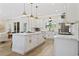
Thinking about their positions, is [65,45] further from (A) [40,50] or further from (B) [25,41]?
(B) [25,41]

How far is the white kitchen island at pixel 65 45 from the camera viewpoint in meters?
1.92

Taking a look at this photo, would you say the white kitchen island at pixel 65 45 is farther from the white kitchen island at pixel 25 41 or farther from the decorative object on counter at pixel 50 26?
the white kitchen island at pixel 25 41

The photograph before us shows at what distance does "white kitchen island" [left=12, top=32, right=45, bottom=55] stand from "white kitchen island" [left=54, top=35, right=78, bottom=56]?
259 mm

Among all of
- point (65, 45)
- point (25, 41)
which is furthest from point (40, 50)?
point (65, 45)

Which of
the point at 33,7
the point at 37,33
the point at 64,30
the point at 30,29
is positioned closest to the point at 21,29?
the point at 30,29

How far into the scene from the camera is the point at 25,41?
1.98m

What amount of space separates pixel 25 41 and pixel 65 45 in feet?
2.22

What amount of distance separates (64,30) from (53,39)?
0.77ft

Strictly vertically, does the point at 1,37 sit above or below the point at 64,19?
below

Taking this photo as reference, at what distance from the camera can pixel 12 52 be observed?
195cm

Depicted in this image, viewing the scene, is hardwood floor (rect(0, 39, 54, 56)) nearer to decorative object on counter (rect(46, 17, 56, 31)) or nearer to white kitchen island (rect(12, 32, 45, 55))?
white kitchen island (rect(12, 32, 45, 55))

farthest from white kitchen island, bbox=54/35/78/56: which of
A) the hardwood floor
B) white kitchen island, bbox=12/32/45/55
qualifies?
white kitchen island, bbox=12/32/45/55

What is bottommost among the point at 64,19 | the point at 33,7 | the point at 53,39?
the point at 53,39

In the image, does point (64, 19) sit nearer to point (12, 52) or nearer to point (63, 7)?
point (63, 7)
